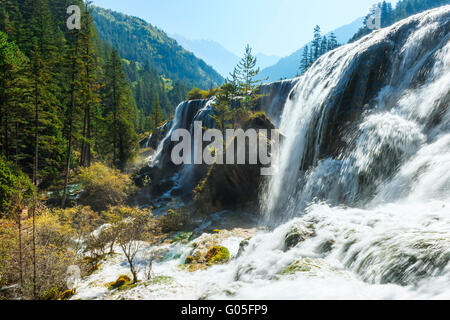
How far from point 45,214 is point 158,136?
1305 inches

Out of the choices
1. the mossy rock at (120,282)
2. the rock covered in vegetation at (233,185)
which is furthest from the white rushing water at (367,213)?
the rock covered in vegetation at (233,185)

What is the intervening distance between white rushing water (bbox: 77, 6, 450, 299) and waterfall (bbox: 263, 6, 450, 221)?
5cm

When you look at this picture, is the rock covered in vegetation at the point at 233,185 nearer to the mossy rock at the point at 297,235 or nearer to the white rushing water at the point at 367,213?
the white rushing water at the point at 367,213

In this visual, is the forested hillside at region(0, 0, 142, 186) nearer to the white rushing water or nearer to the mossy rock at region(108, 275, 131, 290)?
the mossy rock at region(108, 275, 131, 290)

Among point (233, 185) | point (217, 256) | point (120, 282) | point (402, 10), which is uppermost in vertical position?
point (402, 10)

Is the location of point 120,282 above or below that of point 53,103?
below

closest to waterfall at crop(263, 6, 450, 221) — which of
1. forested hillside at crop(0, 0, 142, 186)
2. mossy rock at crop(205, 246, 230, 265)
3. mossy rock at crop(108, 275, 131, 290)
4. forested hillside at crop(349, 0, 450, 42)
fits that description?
mossy rock at crop(205, 246, 230, 265)

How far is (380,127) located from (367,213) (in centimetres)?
457

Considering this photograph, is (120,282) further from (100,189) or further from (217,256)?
(100,189)

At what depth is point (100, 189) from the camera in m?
22.8

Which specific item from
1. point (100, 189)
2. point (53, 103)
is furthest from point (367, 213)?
point (53, 103)

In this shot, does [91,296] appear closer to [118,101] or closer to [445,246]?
[445,246]

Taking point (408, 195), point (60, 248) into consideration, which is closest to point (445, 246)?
point (408, 195)

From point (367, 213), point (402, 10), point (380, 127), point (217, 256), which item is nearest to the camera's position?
point (367, 213)
